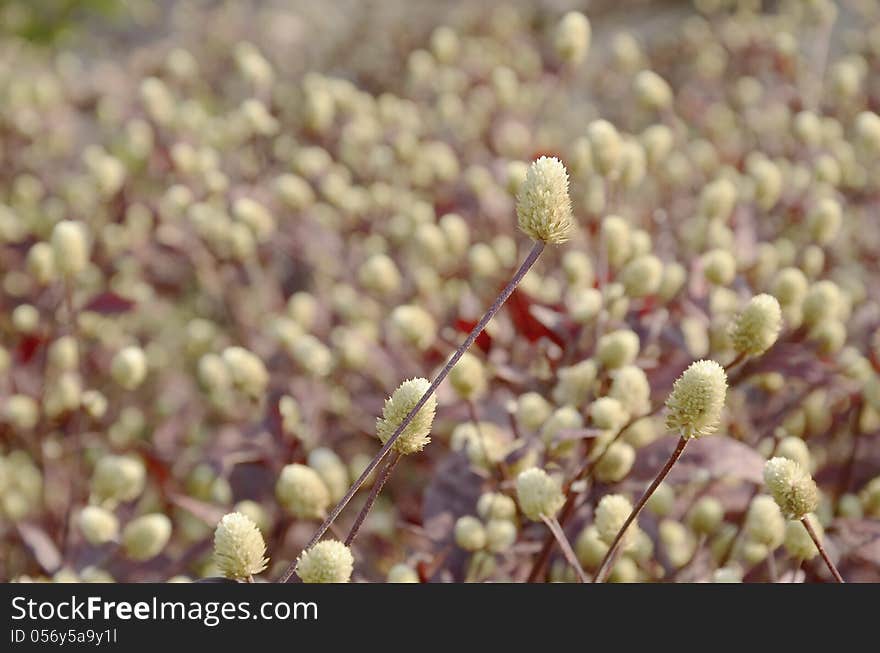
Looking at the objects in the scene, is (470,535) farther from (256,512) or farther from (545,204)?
(545,204)

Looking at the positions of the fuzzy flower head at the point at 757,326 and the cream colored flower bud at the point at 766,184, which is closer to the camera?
the fuzzy flower head at the point at 757,326

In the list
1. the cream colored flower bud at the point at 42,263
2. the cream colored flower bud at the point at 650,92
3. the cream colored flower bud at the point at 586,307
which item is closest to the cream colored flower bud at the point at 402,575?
the cream colored flower bud at the point at 586,307

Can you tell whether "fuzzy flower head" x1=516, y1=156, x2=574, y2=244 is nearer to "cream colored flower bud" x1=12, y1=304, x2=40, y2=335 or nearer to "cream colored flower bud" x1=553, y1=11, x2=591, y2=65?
"cream colored flower bud" x1=553, y1=11, x2=591, y2=65

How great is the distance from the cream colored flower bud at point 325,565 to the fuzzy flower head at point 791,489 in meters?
0.30

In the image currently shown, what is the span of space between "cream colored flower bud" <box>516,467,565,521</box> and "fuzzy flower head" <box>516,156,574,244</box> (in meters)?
0.21

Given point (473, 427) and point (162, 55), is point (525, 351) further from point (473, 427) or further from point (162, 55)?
point (162, 55)

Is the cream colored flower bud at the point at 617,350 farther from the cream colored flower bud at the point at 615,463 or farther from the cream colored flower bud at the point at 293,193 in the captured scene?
the cream colored flower bud at the point at 293,193

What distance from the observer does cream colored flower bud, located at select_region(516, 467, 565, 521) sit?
768mm

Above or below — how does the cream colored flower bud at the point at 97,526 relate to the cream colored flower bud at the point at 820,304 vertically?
below

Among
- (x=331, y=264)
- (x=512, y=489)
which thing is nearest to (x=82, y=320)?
(x=331, y=264)

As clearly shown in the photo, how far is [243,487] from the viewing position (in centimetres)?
110

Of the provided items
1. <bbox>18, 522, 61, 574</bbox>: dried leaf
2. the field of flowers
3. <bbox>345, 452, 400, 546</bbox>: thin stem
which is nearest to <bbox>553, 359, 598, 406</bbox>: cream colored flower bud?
the field of flowers

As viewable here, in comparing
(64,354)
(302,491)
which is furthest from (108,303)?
(302,491)

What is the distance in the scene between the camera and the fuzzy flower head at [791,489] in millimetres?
691
